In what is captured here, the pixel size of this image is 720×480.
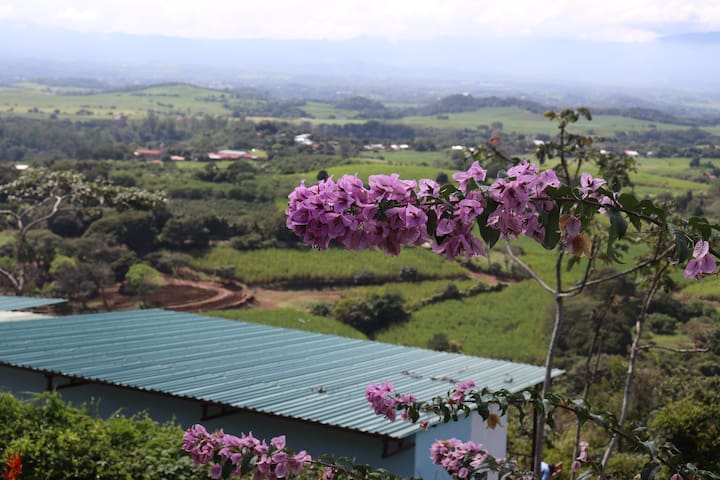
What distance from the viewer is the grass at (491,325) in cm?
2669

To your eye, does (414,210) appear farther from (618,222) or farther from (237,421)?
(237,421)

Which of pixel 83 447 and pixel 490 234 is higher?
pixel 490 234

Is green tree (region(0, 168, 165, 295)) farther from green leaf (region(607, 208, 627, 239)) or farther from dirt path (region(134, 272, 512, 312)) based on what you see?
green leaf (region(607, 208, 627, 239))

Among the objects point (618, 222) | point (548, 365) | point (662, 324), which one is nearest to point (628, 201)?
point (618, 222)

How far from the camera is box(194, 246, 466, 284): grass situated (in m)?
32.8

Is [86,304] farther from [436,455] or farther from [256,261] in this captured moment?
[436,455]

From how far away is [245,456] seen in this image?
220cm

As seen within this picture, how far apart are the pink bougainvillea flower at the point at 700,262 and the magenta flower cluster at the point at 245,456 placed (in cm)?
111

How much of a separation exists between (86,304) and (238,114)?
63.9 meters

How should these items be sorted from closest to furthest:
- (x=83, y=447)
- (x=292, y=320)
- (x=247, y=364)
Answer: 1. (x=83, y=447)
2. (x=247, y=364)
3. (x=292, y=320)

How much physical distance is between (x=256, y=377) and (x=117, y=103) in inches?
3756

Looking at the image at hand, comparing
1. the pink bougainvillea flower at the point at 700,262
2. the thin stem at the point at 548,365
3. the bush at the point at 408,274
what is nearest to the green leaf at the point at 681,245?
the pink bougainvillea flower at the point at 700,262

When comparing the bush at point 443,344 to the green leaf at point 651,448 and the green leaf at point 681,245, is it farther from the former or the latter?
the green leaf at point 681,245

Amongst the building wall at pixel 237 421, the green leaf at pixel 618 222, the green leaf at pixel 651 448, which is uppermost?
the green leaf at pixel 618 222
